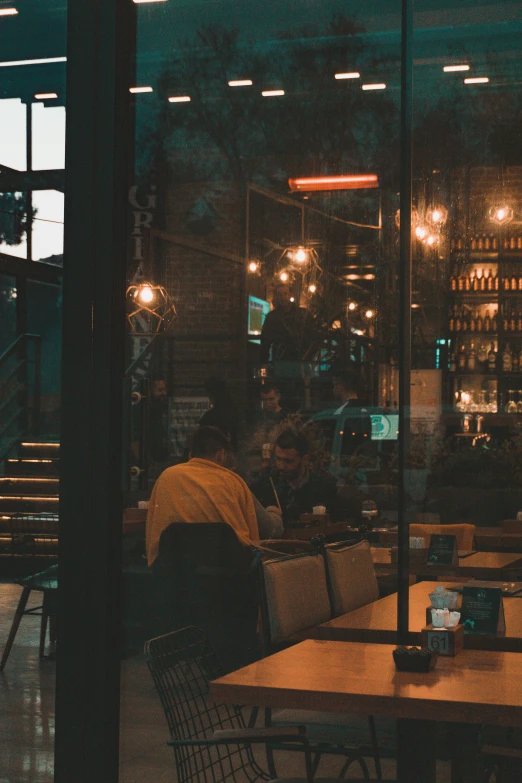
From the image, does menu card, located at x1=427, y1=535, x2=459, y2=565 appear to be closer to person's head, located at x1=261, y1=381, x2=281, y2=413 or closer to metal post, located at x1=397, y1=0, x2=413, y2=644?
metal post, located at x1=397, y1=0, x2=413, y2=644

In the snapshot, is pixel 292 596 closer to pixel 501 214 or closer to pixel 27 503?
pixel 27 503

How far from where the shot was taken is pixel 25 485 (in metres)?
3.79

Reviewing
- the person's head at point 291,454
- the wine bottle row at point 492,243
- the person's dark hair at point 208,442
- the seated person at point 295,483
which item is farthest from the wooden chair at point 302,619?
the wine bottle row at point 492,243

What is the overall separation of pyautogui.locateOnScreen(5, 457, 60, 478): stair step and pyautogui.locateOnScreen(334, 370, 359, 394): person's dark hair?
1.03 metres

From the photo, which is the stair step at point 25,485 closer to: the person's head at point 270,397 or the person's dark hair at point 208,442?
the person's dark hair at point 208,442

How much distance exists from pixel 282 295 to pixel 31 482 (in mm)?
1136

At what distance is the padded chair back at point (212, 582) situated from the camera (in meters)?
3.93

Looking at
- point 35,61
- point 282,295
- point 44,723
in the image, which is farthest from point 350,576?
point 35,61

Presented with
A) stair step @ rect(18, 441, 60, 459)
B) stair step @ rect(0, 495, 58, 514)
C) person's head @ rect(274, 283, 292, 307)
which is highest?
person's head @ rect(274, 283, 292, 307)

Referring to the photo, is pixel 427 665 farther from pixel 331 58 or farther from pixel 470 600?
pixel 331 58

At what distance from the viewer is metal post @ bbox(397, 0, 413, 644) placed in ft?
11.8

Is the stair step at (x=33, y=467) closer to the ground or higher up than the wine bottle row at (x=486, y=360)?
closer to the ground

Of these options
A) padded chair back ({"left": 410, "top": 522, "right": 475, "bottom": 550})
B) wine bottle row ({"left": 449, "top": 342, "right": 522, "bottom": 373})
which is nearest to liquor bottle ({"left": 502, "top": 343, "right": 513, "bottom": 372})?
wine bottle row ({"left": 449, "top": 342, "right": 522, "bottom": 373})

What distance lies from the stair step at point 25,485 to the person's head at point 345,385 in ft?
3.40
